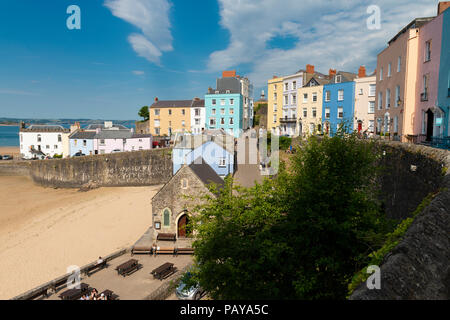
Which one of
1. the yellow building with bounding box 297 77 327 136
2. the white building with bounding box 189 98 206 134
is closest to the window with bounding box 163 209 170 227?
the yellow building with bounding box 297 77 327 136

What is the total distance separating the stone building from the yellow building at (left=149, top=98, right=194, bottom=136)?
166 feet

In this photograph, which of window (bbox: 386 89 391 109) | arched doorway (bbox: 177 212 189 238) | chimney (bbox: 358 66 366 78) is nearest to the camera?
arched doorway (bbox: 177 212 189 238)

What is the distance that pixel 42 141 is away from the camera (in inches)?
2758

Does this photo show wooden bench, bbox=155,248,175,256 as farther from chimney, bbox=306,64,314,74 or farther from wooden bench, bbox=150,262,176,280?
chimney, bbox=306,64,314,74

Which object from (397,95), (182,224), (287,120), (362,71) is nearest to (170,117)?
(287,120)

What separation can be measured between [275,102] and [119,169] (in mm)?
37396

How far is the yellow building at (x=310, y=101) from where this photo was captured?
54.9 meters

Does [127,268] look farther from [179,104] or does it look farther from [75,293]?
[179,104]

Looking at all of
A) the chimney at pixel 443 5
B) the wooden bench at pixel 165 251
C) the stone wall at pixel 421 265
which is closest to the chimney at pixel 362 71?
the chimney at pixel 443 5

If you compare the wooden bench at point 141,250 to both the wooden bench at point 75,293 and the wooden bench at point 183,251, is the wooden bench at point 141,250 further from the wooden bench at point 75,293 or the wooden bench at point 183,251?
the wooden bench at point 75,293

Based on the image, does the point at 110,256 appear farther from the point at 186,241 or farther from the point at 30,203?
the point at 30,203

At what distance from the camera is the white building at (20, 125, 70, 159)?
228ft

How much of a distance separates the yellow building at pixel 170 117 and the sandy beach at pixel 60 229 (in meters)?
29.8
